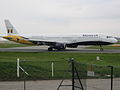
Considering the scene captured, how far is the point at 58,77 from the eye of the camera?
47.2 feet

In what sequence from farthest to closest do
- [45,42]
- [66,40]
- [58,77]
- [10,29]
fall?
[10,29] → [66,40] → [45,42] → [58,77]

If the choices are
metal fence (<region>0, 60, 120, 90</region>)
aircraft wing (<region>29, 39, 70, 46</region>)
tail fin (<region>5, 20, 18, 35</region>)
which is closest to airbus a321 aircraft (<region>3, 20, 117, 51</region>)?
aircraft wing (<region>29, 39, 70, 46</region>)

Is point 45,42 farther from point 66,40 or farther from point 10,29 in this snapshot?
point 10,29

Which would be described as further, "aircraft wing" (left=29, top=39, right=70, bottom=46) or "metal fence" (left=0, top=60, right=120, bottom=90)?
"aircraft wing" (left=29, top=39, right=70, bottom=46)

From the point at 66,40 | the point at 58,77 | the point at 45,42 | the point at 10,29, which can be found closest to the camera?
the point at 58,77

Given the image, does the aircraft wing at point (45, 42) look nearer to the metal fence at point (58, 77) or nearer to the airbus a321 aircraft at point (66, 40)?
the airbus a321 aircraft at point (66, 40)

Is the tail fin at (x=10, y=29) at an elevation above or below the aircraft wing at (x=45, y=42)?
above

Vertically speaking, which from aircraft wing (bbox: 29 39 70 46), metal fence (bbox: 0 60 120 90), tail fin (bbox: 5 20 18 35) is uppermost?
tail fin (bbox: 5 20 18 35)

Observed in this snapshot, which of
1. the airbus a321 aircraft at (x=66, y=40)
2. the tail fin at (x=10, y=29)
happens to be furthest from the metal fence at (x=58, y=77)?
the tail fin at (x=10, y=29)

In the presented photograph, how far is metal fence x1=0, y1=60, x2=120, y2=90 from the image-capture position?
28.8 ft

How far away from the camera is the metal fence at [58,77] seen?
877 cm

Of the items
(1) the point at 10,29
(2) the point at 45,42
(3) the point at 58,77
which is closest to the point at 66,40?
(2) the point at 45,42

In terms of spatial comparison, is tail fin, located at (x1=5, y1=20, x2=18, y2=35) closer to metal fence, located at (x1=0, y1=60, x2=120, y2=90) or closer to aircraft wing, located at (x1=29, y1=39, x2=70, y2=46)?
aircraft wing, located at (x1=29, y1=39, x2=70, y2=46)

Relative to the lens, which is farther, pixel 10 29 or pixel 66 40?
pixel 10 29
